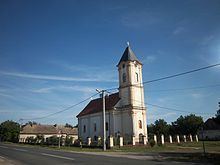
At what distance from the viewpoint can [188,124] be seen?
78625 millimetres

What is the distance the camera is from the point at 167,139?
47125 millimetres

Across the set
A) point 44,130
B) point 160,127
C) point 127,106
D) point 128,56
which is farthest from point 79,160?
point 44,130

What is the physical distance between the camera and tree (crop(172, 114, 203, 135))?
3049 inches

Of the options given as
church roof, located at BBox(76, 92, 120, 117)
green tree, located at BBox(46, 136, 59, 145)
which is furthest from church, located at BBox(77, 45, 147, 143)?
green tree, located at BBox(46, 136, 59, 145)

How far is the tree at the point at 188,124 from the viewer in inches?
3049

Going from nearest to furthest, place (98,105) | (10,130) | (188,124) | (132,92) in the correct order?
1. (132,92)
2. (98,105)
3. (188,124)
4. (10,130)

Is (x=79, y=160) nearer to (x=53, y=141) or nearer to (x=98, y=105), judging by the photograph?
(x=53, y=141)

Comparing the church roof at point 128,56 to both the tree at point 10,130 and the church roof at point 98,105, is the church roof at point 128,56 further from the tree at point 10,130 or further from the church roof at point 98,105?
the tree at point 10,130

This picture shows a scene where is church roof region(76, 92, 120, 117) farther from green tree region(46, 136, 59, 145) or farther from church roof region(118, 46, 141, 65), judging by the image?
green tree region(46, 136, 59, 145)

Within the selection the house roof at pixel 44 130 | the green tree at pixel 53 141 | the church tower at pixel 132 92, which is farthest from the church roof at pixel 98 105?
the house roof at pixel 44 130

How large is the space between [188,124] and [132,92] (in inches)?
1481

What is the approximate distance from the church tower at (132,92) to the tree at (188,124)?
112 feet

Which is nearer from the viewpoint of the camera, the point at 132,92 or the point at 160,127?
the point at 132,92

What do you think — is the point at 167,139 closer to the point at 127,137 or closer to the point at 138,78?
the point at 127,137
